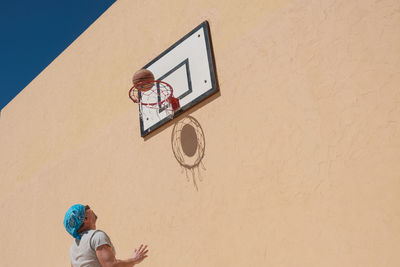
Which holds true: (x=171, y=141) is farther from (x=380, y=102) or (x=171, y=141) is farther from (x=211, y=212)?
(x=380, y=102)

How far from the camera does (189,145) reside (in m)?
3.80

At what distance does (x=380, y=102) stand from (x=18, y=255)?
545 cm

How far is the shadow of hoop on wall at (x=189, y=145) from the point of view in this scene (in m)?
3.69

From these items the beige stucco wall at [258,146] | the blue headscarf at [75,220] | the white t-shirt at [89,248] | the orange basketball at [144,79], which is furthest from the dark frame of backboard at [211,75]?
the white t-shirt at [89,248]

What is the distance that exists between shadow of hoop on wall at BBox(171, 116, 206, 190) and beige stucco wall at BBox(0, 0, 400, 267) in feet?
0.21

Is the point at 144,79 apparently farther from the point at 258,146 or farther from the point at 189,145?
the point at 258,146

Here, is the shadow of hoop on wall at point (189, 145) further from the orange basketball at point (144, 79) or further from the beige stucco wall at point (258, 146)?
the orange basketball at point (144, 79)

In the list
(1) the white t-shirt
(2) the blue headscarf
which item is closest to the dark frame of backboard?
(2) the blue headscarf

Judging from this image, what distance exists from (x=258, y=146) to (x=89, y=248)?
148cm

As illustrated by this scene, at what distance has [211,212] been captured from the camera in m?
3.45

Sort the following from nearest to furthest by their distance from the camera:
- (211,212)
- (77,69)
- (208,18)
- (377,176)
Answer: (377,176)
(211,212)
(208,18)
(77,69)

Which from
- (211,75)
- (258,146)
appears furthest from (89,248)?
(211,75)

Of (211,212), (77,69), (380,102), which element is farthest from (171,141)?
(77,69)

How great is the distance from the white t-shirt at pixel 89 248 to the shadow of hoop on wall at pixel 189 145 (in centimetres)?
120
